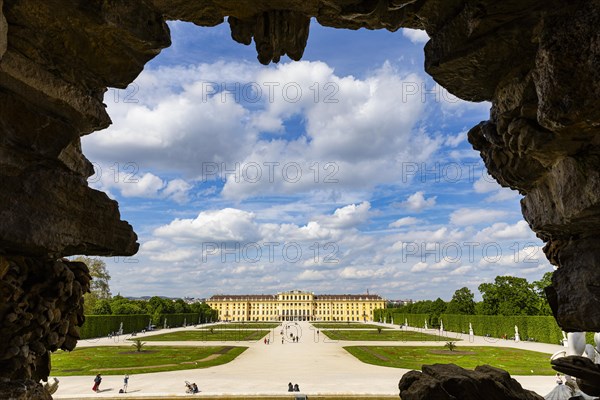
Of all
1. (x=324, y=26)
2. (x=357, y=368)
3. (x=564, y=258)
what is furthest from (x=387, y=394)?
(x=324, y=26)

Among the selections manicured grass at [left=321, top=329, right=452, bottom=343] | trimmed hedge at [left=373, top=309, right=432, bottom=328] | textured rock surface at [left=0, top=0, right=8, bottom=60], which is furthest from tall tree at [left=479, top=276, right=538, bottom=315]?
textured rock surface at [left=0, top=0, right=8, bottom=60]

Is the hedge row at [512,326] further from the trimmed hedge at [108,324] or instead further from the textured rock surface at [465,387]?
the trimmed hedge at [108,324]

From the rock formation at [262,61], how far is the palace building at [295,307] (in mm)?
142435

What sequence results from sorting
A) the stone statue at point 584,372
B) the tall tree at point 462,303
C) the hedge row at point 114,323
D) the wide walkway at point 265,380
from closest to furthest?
the stone statue at point 584,372, the wide walkway at point 265,380, the hedge row at point 114,323, the tall tree at point 462,303

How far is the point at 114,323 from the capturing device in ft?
163

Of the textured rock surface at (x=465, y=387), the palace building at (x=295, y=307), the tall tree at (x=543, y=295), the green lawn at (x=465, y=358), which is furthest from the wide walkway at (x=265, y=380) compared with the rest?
the palace building at (x=295, y=307)

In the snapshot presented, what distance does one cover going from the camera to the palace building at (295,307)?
142 metres

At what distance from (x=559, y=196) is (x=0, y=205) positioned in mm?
4600

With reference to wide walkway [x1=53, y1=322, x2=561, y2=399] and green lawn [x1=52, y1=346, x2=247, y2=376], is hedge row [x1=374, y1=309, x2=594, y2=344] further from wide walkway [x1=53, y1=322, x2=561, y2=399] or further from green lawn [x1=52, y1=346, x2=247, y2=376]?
green lawn [x1=52, y1=346, x2=247, y2=376]

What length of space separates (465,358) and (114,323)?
4045 centimetres

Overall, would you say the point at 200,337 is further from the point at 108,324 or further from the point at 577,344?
the point at 577,344

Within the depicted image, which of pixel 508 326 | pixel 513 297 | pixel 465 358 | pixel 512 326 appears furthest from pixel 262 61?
pixel 513 297

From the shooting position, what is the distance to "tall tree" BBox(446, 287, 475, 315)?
65250 millimetres

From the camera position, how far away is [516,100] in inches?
140
